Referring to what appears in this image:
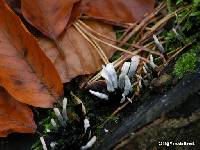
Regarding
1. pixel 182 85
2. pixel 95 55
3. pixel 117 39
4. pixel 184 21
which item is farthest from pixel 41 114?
pixel 184 21

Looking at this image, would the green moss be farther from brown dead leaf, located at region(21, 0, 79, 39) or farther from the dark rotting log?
brown dead leaf, located at region(21, 0, 79, 39)

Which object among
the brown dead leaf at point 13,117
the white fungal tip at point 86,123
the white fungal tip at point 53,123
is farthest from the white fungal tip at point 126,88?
the brown dead leaf at point 13,117

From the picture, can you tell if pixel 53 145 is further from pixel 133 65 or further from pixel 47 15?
pixel 47 15

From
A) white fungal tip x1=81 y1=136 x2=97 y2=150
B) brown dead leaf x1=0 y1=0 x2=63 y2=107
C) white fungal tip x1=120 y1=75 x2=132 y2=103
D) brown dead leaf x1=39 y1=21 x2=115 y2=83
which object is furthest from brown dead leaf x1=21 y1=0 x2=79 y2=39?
white fungal tip x1=81 y1=136 x2=97 y2=150

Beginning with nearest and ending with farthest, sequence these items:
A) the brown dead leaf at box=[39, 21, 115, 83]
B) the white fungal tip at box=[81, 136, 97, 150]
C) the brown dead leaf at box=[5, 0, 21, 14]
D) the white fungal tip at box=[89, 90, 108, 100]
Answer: the white fungal tip at box=[81, 136, 97, 150], the white fungal tip at box=[89, 90, 108, 100], the brown dead leaf at box=[39, 21, 115, 83], the brown dead leaf at box=[5, 0, 21, 14]

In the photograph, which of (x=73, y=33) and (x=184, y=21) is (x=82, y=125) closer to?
(x=73, y=33)

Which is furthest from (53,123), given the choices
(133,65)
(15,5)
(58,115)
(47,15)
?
(15,5)

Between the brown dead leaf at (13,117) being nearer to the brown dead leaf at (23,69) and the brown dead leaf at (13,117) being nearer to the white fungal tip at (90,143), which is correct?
the brown dead leaf at (23,69)
